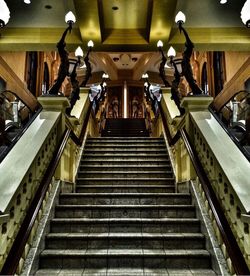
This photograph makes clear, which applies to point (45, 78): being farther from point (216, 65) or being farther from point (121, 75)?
point (216, 65)

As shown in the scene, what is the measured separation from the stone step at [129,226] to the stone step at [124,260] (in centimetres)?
41

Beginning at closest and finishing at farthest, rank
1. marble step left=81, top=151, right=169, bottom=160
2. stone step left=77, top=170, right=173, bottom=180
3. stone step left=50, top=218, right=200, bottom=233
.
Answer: stone step left=50, top=218, right=200, bottom=233 < stone step left=77, top=170, right=173, bottom=180 < marble step left=81, top=151, right=169, bottom=160

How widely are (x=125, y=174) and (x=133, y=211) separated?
131 centimetres

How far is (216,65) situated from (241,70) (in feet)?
9.62

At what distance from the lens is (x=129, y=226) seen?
9.92 ft

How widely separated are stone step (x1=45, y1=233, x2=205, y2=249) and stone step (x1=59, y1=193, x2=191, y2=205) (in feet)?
2.37

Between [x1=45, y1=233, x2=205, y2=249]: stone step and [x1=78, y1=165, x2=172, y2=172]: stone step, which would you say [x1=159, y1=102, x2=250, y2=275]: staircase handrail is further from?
[x1=78, y1=165, x2=172, y2=172]: stone step

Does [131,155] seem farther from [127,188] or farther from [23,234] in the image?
[23,234]

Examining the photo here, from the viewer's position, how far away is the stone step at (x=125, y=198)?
3.53 meters

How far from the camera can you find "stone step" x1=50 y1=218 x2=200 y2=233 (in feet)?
9.88

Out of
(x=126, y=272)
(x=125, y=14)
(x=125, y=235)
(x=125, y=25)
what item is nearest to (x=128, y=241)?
(x=125, y=235)

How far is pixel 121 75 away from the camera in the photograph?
17094 millimetres

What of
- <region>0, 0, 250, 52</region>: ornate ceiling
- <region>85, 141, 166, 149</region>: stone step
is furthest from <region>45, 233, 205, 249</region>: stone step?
<region>0, 0, 250, 52</region>: ornate ceiling

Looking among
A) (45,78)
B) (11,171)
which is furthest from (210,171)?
(45,78)
